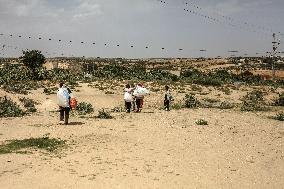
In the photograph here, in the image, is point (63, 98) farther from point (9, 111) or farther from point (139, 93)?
point (139, 93)

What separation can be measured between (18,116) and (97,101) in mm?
11116

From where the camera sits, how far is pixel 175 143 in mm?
14219

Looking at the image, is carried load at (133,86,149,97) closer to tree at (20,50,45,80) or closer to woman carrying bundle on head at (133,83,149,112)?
woman carrying bundle on head at (133,83,149,112)

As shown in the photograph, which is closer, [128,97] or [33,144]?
[33,144]

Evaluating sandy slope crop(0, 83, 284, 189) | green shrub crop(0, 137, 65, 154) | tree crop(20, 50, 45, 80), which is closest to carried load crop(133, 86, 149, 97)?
sandy slope crop(0, 83, 284, 189)

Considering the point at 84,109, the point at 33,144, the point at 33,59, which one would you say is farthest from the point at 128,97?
the point at 33,59

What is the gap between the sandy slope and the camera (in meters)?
9.97

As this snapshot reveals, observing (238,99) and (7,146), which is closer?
(7,146)

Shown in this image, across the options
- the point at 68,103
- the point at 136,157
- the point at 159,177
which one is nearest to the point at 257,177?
the point at 159,177

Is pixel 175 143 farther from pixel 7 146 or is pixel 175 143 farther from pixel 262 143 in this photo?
pixel 7 146

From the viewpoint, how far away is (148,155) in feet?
40.5

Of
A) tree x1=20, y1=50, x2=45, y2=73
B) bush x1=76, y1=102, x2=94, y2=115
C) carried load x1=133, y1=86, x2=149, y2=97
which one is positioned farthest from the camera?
tree x1=20, y1=50, x2=45, y2=73

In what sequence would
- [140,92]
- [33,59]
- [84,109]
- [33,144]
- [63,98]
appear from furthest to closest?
[33,59] → [84,109] → [140,92] → [63,98] → [33,144]

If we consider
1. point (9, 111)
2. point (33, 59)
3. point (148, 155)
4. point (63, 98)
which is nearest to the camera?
point (148, 155)
